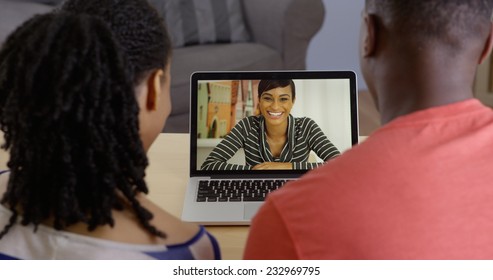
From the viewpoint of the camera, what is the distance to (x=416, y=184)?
65 cm

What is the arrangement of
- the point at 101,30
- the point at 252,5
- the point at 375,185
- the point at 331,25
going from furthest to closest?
1. the point at 331,25
2. the point at 252,5
3. the point at 101,30
4. the point at 375,185

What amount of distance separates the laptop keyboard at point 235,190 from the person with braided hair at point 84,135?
0.30 meters

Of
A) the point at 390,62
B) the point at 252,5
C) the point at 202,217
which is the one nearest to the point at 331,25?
the point at 252,5

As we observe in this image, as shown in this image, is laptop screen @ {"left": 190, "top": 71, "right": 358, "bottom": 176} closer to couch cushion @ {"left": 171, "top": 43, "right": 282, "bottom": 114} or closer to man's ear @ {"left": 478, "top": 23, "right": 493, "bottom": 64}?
man's ear @ {"left": 478, "top": 23, "right": 493, "bottom": 64}

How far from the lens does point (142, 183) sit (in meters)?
0.82

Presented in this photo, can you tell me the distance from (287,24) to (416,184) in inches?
84.1

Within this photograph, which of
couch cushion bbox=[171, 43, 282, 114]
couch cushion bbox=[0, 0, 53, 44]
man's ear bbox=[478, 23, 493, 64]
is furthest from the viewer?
couch cushion bbox=[0, 0, 53, 44]

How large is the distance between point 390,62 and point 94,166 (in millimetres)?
317

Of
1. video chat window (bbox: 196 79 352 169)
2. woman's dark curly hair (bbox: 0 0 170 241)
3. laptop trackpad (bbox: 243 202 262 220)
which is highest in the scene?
woman's dark curly hair (bbox: 0 0 170 241)

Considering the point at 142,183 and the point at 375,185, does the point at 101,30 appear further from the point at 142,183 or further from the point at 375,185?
the point at 375,185

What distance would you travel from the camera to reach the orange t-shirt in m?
0.64

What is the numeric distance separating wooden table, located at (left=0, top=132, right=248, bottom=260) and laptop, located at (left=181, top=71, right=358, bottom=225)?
3cm

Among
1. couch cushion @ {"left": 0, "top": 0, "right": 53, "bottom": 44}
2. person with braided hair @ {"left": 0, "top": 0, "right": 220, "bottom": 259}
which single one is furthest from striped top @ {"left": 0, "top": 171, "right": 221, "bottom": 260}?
couch cushion @ {"left": 0, "top": 0, "right": 53, "bottom": 44}

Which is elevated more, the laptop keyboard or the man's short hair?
the man's short hair
